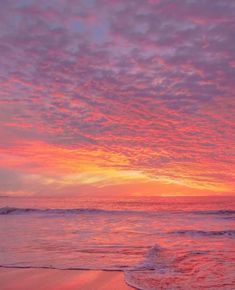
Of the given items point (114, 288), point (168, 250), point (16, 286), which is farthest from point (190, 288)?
point (168, 250)

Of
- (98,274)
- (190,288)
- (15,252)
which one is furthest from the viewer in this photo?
(15,252)

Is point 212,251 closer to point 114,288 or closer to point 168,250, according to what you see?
point 168,250

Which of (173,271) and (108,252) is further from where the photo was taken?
(108,252)

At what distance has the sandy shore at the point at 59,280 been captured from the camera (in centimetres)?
641

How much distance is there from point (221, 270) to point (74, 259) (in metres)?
3.72

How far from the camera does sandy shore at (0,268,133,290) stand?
6.41m

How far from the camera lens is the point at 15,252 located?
33.6 feet

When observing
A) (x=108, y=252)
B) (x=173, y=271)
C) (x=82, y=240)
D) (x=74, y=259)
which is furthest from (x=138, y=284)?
(x=82, y=240)

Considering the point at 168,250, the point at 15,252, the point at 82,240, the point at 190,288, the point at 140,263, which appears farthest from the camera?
the point at 82,240

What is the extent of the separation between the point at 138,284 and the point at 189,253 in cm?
431

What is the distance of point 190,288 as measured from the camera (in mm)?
6348

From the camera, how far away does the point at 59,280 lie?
6.95 m

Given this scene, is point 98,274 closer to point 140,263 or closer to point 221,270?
point 140,263

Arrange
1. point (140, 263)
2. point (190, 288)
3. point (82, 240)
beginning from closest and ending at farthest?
point (190, 288), point (140, 263), point (82, 240)
